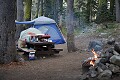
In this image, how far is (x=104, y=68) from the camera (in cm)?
665

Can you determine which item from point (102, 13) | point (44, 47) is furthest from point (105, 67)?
point (102, 13)

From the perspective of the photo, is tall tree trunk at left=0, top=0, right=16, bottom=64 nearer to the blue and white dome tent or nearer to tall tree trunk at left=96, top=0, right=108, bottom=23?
the blue and white dome tent

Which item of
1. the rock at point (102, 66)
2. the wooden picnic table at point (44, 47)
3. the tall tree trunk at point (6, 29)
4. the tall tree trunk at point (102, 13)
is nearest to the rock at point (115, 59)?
the rock at point (102, 66)

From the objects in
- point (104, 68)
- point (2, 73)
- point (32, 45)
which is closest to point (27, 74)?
point (2, 73)

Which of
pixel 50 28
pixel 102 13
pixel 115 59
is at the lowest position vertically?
pixel 115 59

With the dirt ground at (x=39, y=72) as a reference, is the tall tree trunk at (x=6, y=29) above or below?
above

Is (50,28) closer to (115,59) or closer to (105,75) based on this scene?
(115,59)

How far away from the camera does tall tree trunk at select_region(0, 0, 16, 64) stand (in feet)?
30.8

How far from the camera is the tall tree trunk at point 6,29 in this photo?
9375 millimetres

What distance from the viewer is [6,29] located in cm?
942

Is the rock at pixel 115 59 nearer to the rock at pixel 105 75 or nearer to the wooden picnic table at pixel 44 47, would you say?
the rock at pixel 105 75

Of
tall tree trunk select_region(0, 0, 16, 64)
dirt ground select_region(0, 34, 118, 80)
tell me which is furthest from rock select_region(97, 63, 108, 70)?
tall tree trunk select_region(0, 0, 16, 64)

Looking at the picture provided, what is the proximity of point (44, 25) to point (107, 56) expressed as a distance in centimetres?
1103

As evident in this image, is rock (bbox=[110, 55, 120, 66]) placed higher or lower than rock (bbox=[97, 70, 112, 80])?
higher
